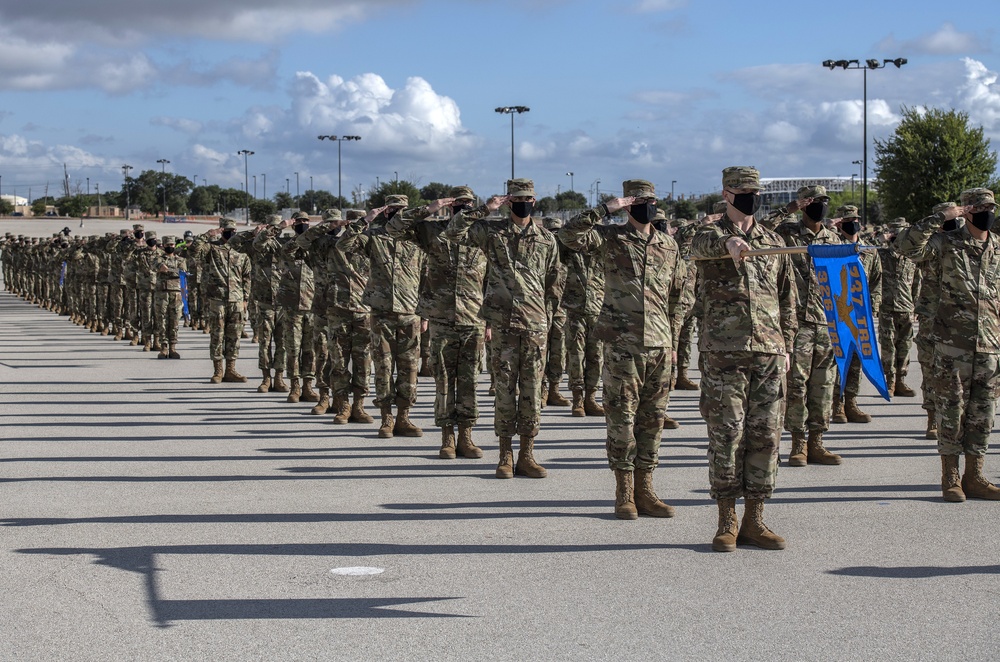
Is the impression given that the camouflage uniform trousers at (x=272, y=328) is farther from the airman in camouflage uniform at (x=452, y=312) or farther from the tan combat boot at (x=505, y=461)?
the tan combat boot at (x=505, y=461)

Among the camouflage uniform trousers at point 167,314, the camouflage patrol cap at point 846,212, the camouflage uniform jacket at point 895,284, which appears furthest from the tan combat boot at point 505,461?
the camouflage uniform trousers at point 167,314

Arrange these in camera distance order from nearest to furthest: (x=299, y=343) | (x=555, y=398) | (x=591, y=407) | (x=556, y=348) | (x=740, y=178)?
(x=740, y=178) < (x=591, y=407) < (x=556, y=348) < (x=555, y=398) < (x=299, y=343)

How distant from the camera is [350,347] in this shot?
1280 cm

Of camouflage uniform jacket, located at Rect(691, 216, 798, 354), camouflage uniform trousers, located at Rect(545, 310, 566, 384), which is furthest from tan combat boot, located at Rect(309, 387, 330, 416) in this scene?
camouflage uniform jacket, located at Rect(691, 216, 798, 354)

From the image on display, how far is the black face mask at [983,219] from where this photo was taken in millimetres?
8656

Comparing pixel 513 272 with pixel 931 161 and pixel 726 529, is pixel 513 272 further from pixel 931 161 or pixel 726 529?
pixel 931 161

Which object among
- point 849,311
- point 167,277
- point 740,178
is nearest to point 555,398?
point 849,311

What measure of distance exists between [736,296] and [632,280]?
Result: 3.46 ft

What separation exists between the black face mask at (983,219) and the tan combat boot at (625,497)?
128 inches

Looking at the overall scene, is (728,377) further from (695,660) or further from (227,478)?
(227,478)

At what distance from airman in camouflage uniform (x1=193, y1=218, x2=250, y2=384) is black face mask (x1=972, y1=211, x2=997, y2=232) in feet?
37.3

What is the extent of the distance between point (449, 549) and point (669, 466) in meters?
3.43

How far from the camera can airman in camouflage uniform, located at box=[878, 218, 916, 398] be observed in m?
15.0

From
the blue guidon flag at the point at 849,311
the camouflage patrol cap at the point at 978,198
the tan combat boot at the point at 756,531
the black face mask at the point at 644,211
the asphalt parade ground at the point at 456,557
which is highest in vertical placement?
the camouflage patrol cap at the point at 978,198
